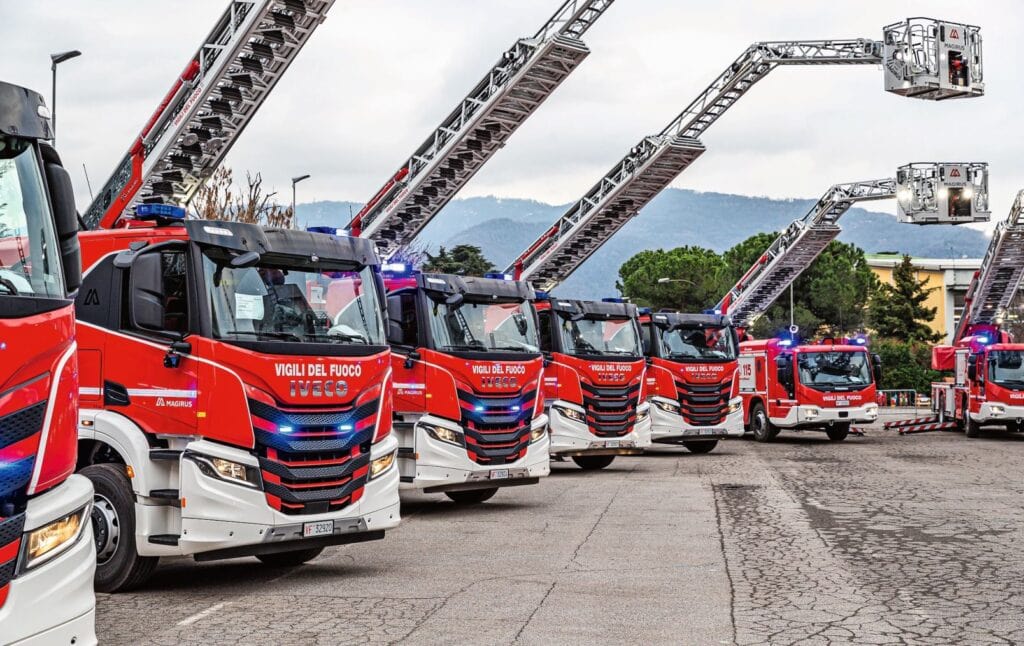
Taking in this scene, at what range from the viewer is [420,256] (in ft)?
129

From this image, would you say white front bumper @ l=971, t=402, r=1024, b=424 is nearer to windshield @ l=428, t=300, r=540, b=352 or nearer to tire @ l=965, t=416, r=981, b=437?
tire @ l=965, t=416, r=981, b=437

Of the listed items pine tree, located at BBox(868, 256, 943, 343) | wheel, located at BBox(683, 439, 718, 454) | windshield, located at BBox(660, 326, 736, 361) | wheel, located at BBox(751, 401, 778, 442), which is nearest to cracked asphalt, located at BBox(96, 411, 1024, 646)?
windshield, located at BBox(660, 326, 736, 361)

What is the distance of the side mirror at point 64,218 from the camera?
5551mm

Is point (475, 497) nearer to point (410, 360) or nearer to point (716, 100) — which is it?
point (410, 360)

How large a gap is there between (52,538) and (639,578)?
5.23 m

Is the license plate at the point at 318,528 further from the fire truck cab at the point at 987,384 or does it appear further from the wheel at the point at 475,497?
the fire truck cab at the point at 987,384

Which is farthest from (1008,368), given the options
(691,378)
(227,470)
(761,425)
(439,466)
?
(227,470)

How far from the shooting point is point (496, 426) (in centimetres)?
1363

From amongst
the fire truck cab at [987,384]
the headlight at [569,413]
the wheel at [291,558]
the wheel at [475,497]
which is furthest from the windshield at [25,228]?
the fire truck cab at [987,384]

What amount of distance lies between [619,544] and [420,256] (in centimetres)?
2867

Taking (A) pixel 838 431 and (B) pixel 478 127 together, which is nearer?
(B) pixel 478 127

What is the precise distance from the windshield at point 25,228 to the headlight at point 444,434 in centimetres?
776

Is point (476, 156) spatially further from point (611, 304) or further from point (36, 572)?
point (36, 572)

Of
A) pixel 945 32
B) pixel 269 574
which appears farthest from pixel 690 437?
pixel 945 32
